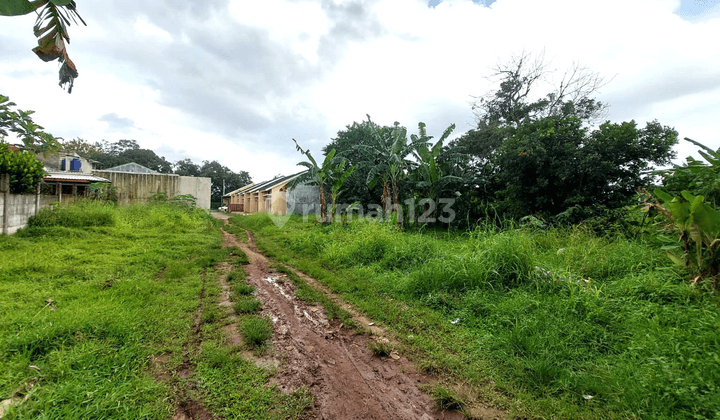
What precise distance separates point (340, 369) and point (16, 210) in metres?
9.85

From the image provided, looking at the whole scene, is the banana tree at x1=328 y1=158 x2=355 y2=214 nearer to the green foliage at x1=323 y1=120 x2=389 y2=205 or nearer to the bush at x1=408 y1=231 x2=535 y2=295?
the green foliage at x1=323 y1=120 x2=389 y2=205

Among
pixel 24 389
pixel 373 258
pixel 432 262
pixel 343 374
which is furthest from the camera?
pixel 373 258

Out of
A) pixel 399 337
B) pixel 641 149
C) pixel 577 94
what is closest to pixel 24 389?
pixel 399 337

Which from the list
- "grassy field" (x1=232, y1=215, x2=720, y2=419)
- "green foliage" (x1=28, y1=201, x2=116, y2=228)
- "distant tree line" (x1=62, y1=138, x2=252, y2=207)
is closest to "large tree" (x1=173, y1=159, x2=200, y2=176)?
"distant tree line" (x1=62, y1=138, x2=252, y2=207)

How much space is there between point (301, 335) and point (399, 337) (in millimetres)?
1087

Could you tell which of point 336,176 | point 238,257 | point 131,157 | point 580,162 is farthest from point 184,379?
point 131,157

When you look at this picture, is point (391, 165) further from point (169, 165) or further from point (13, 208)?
point (169, 165)

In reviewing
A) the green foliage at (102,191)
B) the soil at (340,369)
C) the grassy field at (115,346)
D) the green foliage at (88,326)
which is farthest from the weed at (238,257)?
the green foliage at (102,191)

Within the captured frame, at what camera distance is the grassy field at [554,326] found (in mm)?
1939

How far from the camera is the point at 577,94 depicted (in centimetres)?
1577

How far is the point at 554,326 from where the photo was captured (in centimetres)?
279

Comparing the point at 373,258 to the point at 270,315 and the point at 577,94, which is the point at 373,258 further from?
the point at 577,94

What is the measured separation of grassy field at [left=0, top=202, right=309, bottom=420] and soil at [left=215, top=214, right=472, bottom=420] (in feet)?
0.58

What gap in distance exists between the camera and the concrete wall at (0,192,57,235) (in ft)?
21.3
